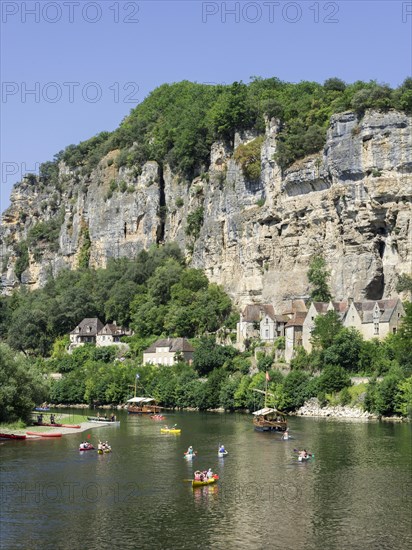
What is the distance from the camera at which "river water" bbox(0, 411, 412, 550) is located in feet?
111

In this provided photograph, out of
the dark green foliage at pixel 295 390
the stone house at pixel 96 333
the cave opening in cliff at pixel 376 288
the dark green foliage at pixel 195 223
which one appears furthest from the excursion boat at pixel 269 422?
the dark green foliage at pixel 195 223

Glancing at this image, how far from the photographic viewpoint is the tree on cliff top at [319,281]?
299ft

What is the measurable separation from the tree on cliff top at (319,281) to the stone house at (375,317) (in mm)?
6459

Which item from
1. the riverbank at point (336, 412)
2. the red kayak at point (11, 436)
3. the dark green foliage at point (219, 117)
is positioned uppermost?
the dark green foliage at point (219, 117)

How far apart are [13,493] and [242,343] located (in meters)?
54.8

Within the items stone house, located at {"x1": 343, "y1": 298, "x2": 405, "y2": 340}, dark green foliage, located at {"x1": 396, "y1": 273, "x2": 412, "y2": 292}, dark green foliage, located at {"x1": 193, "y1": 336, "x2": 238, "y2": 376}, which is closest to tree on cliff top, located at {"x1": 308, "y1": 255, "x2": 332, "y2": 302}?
stone house, located at {"x1": 343, "y1": 298, "x2": 405, "y2": 340}

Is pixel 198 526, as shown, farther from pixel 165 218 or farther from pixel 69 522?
pixel 165 218

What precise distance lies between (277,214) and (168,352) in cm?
1938

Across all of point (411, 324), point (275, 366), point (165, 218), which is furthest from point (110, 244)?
point (411, 324)

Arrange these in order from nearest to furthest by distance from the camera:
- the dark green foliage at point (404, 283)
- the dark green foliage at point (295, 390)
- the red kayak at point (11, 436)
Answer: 1. the red kayak at point (11, 436)
2. the dark green foliage at point (295, 390)
3. the dark green foliage at point (404, 283)

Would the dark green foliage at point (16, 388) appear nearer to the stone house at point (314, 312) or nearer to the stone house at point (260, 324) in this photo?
the stone house at point (314, 312)

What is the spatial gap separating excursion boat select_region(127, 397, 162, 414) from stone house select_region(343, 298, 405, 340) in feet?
64.7

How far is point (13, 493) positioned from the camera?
41094 millimetres

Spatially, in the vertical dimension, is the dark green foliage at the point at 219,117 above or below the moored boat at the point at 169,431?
above
